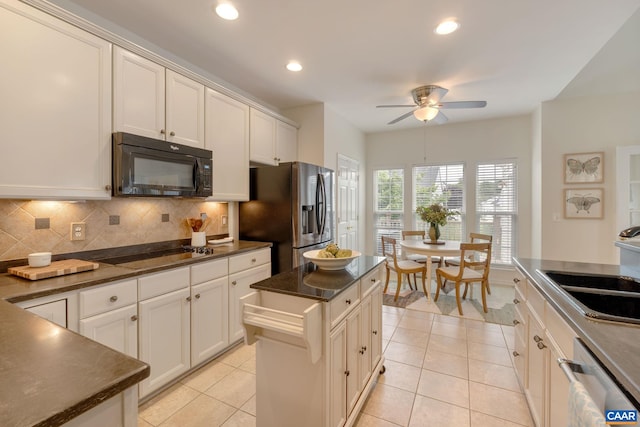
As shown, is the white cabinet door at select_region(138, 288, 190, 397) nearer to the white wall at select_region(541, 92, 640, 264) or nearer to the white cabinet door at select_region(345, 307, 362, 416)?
the white cabinet door at select_region(345, 307, 362, 416)

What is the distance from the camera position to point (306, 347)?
1.36 meters

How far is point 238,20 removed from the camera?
2215 mm

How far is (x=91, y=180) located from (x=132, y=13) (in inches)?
52.2

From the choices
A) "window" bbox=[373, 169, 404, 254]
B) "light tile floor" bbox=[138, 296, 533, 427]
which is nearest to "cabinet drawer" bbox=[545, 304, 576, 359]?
"light tile floor" bbox=[138, 296, 533, 427]

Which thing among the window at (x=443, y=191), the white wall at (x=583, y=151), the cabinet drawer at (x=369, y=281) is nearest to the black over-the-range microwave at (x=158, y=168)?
the cabinet drawer at (x=369, y=281)

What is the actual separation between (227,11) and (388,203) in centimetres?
424

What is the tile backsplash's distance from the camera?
5.84ft

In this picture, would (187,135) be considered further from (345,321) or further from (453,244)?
(453,244)

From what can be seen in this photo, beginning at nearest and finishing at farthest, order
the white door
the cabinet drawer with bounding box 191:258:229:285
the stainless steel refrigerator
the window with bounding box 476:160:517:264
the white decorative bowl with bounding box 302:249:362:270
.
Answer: the white decorative bowl with bounding box 302:249:362:270 < the cabinet drawer with bounding box 191:258:229:285 < the stainless steel refrigerator < the white door < the window with bounding box 476:160:517:264

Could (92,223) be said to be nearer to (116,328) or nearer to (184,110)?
(116,328)

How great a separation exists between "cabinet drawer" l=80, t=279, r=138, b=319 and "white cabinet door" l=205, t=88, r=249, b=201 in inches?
45.9

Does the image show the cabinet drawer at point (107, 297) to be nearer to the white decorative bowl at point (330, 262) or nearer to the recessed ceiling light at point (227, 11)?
the white decorative bowl at point (330, 262)

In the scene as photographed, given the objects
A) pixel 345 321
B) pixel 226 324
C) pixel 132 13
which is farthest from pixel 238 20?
pixel 226 324

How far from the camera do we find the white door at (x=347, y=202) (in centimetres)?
446
